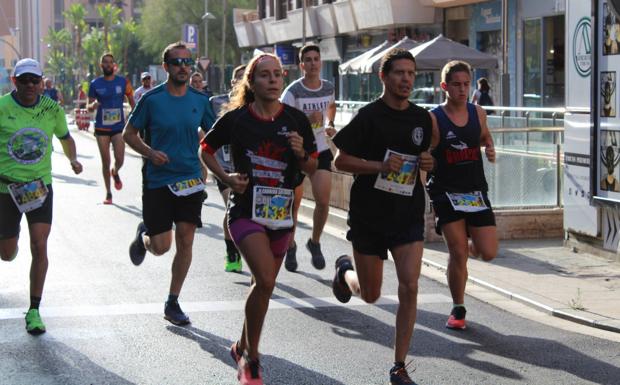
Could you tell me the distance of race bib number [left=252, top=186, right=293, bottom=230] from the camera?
6379 millimetres

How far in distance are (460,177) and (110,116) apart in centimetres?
1014

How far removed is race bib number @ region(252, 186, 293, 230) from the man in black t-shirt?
468 mm

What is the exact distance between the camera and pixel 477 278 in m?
10.3

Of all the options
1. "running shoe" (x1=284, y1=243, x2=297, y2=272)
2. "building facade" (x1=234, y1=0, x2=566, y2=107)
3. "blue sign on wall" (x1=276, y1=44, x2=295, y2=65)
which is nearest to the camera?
"running shoe" (x1=284, y1=243, x2=297, y2=272)

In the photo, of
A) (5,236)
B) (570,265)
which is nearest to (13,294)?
(5,236)

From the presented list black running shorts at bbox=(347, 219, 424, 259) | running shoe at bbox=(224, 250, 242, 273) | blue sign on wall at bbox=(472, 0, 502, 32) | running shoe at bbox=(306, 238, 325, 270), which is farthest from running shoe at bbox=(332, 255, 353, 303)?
blue sign on wall at bbox=(472, 0, 502, 32)

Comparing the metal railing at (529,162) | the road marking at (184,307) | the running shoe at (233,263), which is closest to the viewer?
the road marking at (184,307)

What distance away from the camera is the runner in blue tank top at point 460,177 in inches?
309

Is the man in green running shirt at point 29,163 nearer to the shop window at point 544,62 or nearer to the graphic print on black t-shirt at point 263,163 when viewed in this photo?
the graphic print on black t-shirt at point 263,163

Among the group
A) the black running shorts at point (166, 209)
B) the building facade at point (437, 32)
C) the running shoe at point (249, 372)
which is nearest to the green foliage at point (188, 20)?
the building facade at point (437, 32)

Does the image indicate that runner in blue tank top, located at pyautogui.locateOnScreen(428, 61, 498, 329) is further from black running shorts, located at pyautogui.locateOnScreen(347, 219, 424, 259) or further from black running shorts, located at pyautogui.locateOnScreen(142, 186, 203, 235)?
black running shorts, located at pyautogui.locateOnScreen(142, 186, 203, 235)

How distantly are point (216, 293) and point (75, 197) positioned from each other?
908cm

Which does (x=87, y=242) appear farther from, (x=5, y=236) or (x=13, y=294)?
(x=5, y=236)

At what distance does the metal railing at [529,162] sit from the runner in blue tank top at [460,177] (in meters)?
5.44
